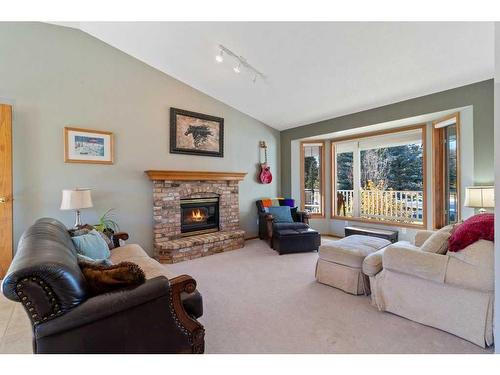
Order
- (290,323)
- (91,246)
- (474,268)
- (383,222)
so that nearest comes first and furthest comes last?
(474,268), (290,323), (91,246), (383,222)

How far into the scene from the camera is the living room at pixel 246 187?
153 cm

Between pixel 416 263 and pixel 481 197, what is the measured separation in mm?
1633

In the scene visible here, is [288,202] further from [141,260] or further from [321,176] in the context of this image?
[141,260]

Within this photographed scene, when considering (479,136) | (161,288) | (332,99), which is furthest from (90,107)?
(479,136)

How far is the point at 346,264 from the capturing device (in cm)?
264

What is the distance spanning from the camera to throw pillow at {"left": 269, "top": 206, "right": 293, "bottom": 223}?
4680mm

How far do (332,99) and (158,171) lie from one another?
3005mm

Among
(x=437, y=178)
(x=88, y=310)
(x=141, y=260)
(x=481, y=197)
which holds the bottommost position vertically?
(x=141, y=260)

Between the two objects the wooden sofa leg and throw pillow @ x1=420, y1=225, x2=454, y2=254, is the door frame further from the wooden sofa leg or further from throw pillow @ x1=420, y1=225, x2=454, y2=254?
throw pillow @ x1=420, y1=225, x2=454, y2=254

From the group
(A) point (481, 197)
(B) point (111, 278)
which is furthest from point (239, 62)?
(A) point (481, 197)

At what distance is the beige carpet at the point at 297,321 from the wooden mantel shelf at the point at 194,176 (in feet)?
5.23

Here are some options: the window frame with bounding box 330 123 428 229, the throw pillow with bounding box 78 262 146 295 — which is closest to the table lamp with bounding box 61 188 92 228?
the throw pillow with bounding box 78 262 146 295

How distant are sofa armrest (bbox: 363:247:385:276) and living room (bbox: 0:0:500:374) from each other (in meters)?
0.02

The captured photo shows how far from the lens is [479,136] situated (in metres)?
3.17
